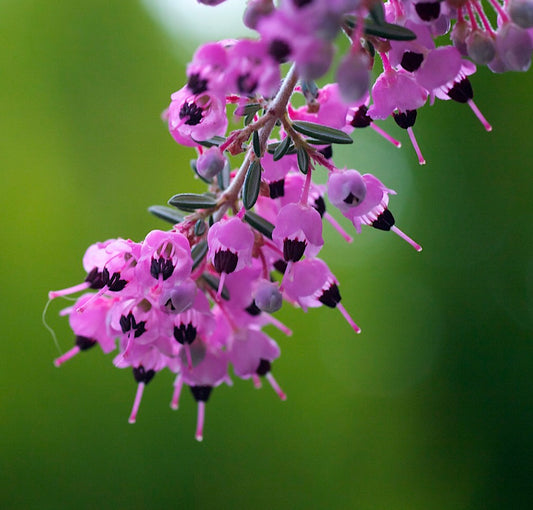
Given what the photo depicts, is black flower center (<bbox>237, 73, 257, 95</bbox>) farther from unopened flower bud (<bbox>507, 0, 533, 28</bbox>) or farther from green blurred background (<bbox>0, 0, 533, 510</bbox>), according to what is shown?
green blurred background (<bbox>0, 0, 533, 510</bbox>)

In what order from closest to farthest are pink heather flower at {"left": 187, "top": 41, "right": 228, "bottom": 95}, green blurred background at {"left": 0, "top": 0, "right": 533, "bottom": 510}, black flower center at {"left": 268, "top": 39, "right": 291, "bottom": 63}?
black flower center at {"left": 268, "top": 39, "right": 291, "bottom": 63} < pink heather flower at {"left": 187, "top": 41, "right": 228, "bottom": 95} < green blurred background at {"left": 0, "top": 0, "right": 533, "bottom": 510}

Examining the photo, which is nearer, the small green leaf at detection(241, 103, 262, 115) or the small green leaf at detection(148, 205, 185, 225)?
the small green leaf at detection(241, 103, 262, 115)

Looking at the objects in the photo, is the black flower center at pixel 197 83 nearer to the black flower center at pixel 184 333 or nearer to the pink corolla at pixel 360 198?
the pink corolla at pixel 360 198

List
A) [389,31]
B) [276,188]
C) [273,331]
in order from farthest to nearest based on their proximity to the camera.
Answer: [273,331], [276,188], [389,31]

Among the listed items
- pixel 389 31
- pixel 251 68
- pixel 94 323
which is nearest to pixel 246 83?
pixel 251 68

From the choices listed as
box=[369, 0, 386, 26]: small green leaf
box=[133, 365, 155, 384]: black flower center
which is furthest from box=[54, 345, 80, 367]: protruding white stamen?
box=[369, 0, 386, 26]: small green leaf

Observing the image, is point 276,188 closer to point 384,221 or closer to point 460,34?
point 384,221

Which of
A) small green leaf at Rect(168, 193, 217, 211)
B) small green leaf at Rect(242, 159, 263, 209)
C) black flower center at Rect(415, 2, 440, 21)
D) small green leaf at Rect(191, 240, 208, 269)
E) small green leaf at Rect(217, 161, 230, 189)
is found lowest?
small green leaf at Rect(191, 240, 208, 269)

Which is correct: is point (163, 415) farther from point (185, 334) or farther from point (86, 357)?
point (185, 334)
